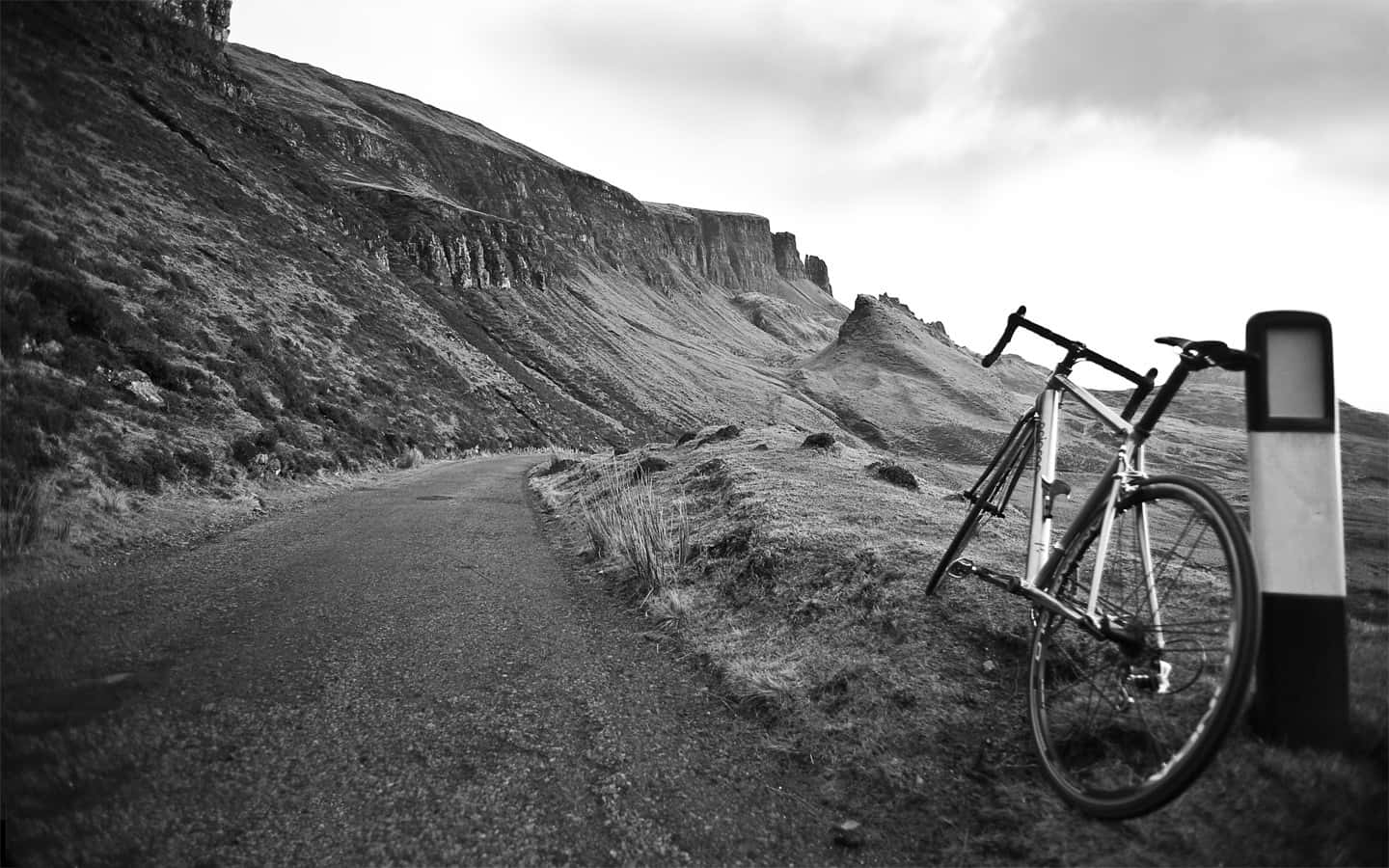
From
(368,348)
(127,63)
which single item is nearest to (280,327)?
(368,348)

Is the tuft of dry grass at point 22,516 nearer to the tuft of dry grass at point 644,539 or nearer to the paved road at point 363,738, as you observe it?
the paved road at point 363,738

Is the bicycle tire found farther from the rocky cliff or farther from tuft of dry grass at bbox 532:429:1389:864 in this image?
the rocky cliff

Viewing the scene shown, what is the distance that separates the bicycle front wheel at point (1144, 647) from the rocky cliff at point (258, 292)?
31.4 ft

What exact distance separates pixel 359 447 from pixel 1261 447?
20.6 metres

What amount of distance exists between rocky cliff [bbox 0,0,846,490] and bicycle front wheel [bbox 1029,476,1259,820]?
9583mm

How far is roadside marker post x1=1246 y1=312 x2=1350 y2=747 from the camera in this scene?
6.88 feet

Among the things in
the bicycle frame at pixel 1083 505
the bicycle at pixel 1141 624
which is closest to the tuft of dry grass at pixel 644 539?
the bicycle frame at pixel 1083 505

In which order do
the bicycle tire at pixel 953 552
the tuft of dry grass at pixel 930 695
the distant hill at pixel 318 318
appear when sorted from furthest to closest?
the distant hill at pixel 318 318
the bicycle tire at pixel 953 552
the tuft of dry grass at pixel 930 695

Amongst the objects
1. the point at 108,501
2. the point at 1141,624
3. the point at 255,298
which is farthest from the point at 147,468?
the point at 255,298

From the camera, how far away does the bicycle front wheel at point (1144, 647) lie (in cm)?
223

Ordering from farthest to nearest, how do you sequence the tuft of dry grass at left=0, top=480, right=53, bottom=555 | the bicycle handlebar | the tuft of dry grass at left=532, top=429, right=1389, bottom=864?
the tuft of dry grass at left=0, top=480, right=53, bottom=555 → the bicycle handlebar → the tuft of dry grass at left=532, top=429, right=1389, bottom=864

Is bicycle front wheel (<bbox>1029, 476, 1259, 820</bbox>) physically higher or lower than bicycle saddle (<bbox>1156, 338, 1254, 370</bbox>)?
lower

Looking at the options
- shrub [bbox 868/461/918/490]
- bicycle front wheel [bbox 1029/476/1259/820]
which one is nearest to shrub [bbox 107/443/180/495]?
shrub [bbox 868/461/918/490]

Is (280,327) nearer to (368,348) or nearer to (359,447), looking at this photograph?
(368,348)
